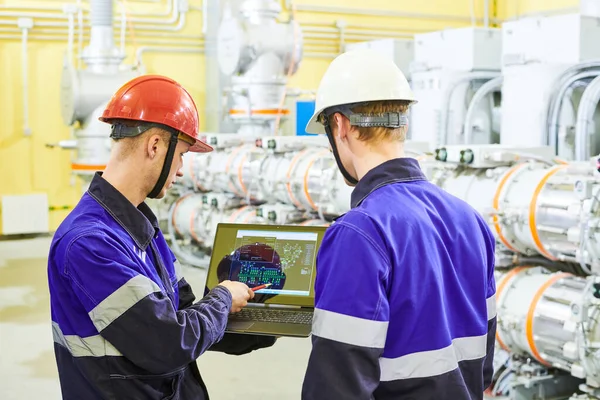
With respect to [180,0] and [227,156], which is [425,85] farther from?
[180,0]

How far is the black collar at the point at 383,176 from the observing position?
1297mm

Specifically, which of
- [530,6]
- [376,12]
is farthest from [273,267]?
[530,6]

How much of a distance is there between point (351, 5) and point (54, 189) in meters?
3.74

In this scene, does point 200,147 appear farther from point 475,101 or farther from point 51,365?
point 475,101

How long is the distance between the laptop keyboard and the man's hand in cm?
6

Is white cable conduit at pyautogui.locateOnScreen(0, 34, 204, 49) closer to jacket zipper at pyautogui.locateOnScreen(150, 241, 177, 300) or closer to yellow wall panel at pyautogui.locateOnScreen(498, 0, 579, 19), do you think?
yellow wall panel at pyautogui.locateOnScreen(498, 0, 579, 19)

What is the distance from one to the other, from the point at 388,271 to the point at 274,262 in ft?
2.31

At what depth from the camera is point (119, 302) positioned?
1374mm

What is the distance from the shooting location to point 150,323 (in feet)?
4.56

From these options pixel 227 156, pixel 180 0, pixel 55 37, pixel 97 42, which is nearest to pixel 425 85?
pixel 227 156

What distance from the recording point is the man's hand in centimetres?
167

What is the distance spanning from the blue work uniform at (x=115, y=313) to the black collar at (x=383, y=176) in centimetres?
41

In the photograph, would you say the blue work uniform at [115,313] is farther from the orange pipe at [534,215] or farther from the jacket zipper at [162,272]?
the orange pipe at [534,215]

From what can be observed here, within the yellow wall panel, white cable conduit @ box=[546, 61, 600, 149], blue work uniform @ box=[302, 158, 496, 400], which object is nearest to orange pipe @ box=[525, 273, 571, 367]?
white cable conduit @ box=[546, 61, 600, 149]
